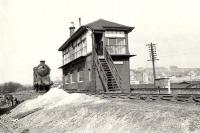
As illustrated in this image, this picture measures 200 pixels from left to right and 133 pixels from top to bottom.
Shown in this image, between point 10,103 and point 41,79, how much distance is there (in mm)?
5214

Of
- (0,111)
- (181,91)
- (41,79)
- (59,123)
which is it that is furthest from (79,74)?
(59,123)

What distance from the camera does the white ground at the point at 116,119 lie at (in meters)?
9.57

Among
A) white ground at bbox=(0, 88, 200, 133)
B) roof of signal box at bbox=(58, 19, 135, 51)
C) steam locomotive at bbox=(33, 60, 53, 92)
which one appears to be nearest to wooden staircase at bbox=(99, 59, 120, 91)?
roof of signal box at bbox=(58, 19, 135, 51)

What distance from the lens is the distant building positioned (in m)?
25.6

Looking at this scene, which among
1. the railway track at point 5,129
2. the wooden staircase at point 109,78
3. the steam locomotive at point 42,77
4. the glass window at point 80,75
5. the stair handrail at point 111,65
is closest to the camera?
the railway track at point 5,129

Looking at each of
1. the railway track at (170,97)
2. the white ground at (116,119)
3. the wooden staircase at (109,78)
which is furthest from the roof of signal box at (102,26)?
the railway track at (170,97)

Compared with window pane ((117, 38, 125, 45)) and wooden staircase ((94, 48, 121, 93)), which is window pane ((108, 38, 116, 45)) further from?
wooden staircase ((94, 48, 121, 93))

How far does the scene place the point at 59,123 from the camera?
15586mm

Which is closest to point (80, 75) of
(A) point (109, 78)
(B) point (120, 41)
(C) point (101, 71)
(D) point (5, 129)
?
(C) point (101, 71)

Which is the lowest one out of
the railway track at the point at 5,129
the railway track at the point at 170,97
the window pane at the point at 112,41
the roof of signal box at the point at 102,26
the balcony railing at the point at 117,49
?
the railway track at the point at 5,129

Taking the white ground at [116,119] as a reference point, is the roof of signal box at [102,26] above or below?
above

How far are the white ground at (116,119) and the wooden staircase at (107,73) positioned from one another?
4593mm

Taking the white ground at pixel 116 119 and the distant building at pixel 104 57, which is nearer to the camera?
→ the white ground at pixel 116 119

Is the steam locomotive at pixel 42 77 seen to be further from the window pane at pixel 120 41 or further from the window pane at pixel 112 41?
the window pane at pixel 120 41
